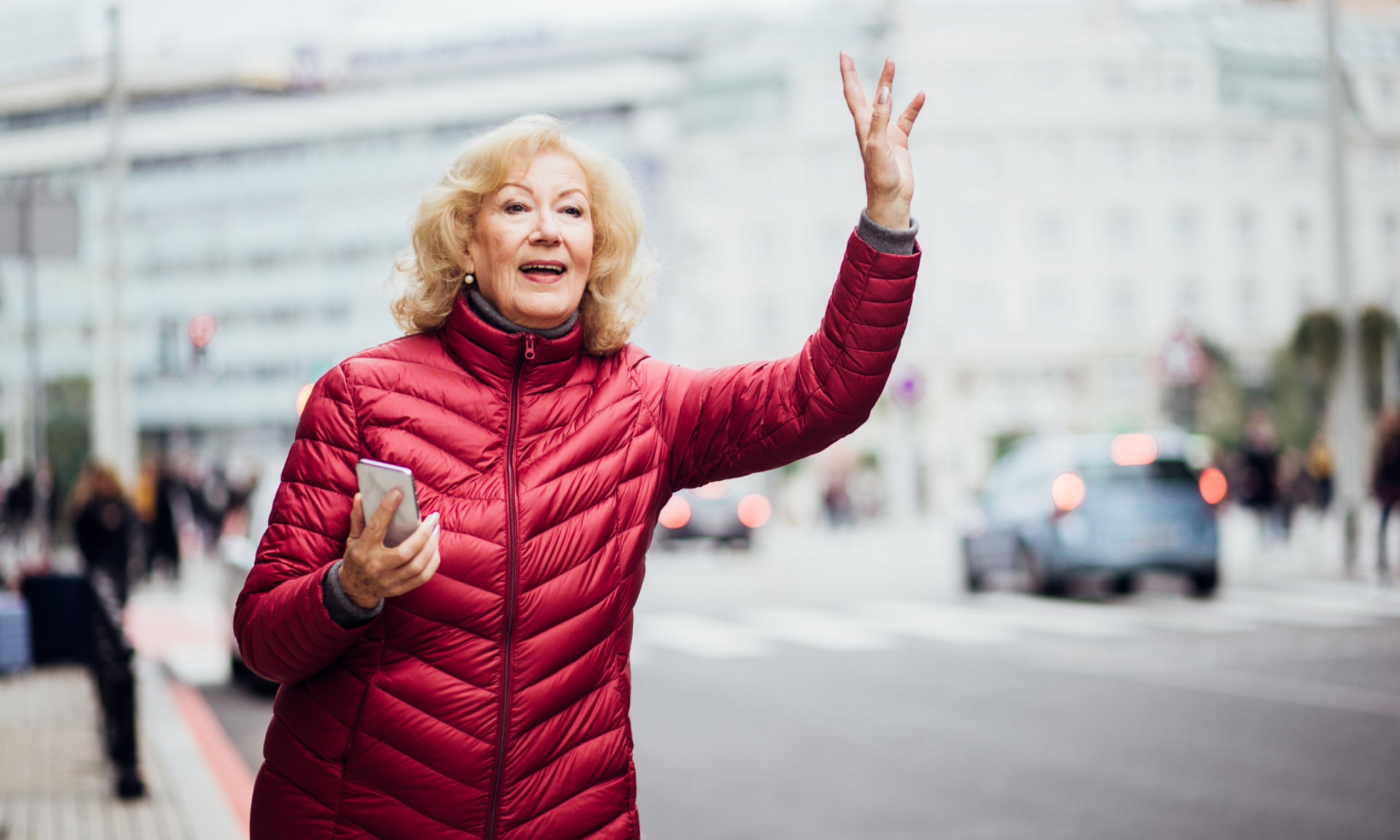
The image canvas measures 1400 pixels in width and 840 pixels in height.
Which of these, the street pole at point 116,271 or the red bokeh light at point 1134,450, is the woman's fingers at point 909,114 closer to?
the red bokeh light at point 1134,450

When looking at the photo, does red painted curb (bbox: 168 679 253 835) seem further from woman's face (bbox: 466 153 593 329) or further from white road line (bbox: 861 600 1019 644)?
white road line (bbox: 861 600 1019 644)

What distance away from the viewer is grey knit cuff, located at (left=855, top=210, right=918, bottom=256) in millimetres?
2279

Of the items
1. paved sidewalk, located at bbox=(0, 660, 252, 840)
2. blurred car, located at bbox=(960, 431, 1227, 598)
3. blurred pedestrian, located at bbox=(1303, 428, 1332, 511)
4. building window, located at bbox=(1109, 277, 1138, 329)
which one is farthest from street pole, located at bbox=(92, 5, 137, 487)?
building window, located at bbox=(1109, 277, 1138, 329)

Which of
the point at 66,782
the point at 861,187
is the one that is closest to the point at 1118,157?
the point at 861,187

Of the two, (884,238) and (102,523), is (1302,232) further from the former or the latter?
(884,238)

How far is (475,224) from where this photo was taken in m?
2.45

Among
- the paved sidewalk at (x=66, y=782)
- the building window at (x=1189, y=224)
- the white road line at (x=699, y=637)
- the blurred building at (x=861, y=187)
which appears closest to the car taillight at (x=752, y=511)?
the white road line at (x=699, y=637)

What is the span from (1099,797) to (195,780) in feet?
13.1

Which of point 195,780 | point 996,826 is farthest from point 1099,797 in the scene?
point 195,780

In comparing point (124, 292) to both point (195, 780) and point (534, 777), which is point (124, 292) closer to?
point (195, 780)

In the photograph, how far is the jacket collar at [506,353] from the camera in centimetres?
232

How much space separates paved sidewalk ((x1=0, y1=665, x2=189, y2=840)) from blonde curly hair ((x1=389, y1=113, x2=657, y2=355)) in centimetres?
410

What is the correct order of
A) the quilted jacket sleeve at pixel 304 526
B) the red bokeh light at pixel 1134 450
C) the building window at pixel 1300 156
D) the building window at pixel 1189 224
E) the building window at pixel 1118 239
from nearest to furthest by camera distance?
the quilted jacket sleeve at pixel 304 526 → the red bokeh light at pixel 1134 450 → the building window at pixel 1118 239 → the building window at pixel 1189 224 → the building window at pixel 1300 156

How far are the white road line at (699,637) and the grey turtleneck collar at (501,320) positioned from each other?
976cm
